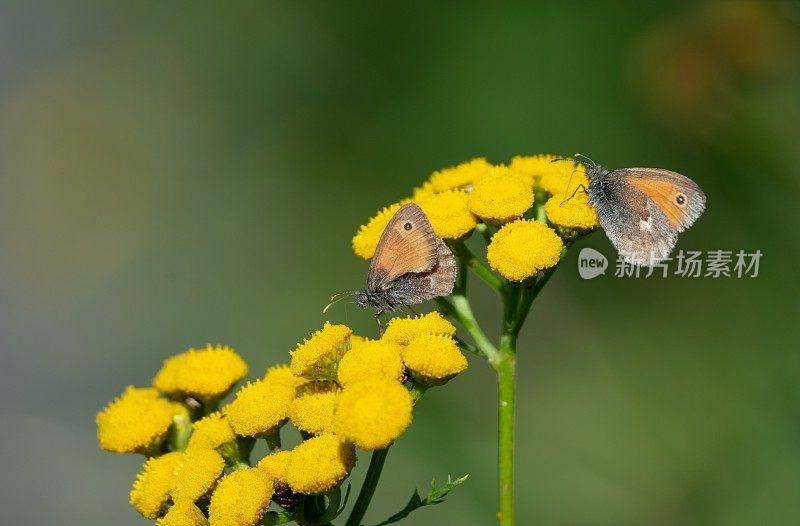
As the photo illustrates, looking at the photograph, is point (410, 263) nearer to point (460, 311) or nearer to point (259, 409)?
point (460, 311)

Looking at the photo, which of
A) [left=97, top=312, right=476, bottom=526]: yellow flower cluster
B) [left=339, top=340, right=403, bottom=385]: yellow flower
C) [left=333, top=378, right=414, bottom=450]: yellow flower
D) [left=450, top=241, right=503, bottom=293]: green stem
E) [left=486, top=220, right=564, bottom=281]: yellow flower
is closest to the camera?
[left=333, top=378, right=414, bottom=450]: yellow flower

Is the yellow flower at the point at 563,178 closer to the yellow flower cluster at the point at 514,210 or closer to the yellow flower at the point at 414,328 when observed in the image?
the yellow flower cluster at the point at 514,210

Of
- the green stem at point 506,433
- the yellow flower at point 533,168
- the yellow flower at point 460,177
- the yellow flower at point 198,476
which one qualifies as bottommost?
the green stem at point 506,433

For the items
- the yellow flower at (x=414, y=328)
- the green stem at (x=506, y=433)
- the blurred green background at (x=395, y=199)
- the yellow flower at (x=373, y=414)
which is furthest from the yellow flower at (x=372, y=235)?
the blurred green background at (x=395, y=199)

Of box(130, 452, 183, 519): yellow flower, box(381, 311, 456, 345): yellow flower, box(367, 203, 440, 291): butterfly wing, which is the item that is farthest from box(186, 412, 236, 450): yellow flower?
box(367, 203, 440, 291): butterfly wing

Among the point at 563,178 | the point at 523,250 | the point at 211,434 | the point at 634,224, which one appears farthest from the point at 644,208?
the point at 211,434

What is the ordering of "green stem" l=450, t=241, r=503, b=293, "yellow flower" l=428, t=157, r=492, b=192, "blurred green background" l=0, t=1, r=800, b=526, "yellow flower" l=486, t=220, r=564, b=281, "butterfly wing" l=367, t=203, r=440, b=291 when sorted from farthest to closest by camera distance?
"blurred green background" l=0, t=1, r=800, b=526
"yellow flower" l=428, t=157, r=492, b=192
"green stem" l=450, t=241, r=503, b=293
"butterfly wing" l=367, t=203, r=440, b=291
"yellow flower" l=486, t=220, r=564, b=281

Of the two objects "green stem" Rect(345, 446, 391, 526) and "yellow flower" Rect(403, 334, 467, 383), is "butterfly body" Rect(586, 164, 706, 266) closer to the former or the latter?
"yellow flower" Rect(403, 334, 467, 383)

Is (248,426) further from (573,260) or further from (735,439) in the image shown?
(573,260)
